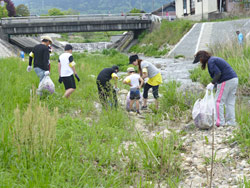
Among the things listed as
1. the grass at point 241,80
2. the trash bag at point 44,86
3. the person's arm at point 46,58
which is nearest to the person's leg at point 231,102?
the grass at point 241,80

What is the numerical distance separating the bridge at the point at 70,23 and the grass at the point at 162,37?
2861 mm

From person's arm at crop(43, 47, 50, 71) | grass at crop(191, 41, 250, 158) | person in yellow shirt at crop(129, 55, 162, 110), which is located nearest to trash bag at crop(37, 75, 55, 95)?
person's arm at crop(43, 47, 50, 71)

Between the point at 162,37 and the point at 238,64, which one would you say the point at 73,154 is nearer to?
the point at 238,64

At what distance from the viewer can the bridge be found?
3231cm

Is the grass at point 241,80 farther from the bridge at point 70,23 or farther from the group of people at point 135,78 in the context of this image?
the bridge at point 70,23

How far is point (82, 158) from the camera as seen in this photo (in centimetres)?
375

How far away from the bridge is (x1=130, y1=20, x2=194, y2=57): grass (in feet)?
9.39

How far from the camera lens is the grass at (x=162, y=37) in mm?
29312

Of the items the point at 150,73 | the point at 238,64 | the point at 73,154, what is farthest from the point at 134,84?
the point at 238,64

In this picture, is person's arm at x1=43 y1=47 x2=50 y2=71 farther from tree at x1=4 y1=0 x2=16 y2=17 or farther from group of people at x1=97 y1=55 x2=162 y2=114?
tree at x1=4 y1=0 x2=16 y2=17

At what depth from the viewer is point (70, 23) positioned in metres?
33.4

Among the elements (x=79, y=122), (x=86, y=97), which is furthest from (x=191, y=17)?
(x=79, y=122)

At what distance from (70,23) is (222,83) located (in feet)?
98.9

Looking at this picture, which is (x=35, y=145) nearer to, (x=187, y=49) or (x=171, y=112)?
(x=171, y=112)
